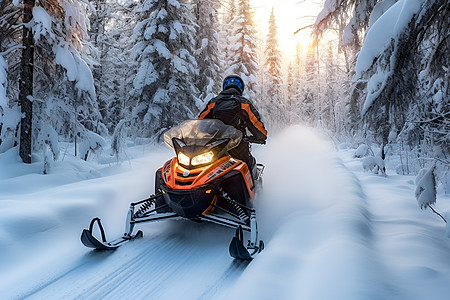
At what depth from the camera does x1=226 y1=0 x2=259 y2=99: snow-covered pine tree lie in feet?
91.7

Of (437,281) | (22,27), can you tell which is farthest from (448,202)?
(22,27)

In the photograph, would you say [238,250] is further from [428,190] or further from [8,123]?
[8,123]

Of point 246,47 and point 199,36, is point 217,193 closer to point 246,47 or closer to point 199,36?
point 199,36

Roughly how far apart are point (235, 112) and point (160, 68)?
11274mm

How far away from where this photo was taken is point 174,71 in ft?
49.4

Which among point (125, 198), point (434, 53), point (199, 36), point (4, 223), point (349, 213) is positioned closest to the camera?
point (434, 53)

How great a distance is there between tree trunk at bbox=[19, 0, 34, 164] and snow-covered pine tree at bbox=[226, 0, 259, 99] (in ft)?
66.3

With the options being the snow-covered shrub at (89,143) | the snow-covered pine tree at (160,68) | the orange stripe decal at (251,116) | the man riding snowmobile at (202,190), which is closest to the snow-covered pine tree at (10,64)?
the snow-covered shrub at (89,143)

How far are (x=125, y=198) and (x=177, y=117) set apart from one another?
10268 millimetres

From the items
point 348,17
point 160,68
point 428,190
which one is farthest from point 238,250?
point 160,68

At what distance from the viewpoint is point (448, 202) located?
5.77 metres

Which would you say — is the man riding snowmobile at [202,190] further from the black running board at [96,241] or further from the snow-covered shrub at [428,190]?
the snow-covered shrub at [428,190]

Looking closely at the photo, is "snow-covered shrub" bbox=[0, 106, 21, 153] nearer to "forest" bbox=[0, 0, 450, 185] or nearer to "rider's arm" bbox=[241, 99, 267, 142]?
"forest" bbox=[0, 0, 450, 185]

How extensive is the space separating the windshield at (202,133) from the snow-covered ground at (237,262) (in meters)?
1.41
